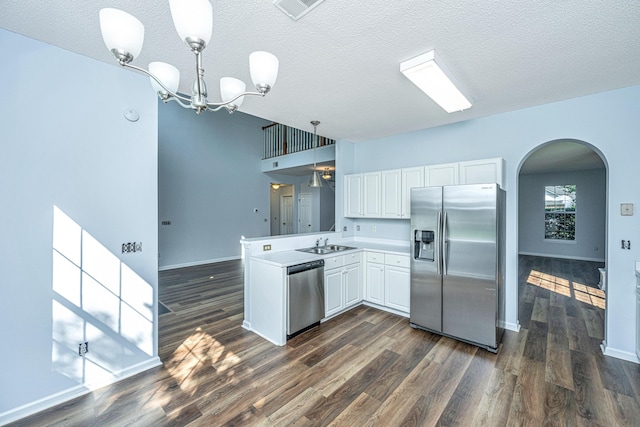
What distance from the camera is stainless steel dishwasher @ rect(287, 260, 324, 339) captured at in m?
3.03

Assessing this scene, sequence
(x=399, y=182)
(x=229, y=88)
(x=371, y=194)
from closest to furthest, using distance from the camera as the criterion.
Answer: (x=229, y=88) < (x=399, y=182) < (x=371, y=194)

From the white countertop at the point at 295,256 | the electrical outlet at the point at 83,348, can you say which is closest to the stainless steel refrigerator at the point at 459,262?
the white countertop at the point at 295,256

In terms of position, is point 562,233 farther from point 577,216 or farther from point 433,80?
point 433,80

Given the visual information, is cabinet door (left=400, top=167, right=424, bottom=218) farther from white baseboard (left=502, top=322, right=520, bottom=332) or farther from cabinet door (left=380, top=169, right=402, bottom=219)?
white baseboard (left=502, top=322, right=520, bottom=332)

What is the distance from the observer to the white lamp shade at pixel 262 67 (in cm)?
145

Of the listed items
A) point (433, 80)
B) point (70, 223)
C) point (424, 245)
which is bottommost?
point (424, 245)

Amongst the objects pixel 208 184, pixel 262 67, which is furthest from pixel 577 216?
pixel 208 184

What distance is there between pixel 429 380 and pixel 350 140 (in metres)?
3.73

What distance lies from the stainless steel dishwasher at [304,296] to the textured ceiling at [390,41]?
6.40 feet

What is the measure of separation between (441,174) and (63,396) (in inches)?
173

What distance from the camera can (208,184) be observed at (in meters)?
7.06

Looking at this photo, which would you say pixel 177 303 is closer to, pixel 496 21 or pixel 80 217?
pixel 80 217


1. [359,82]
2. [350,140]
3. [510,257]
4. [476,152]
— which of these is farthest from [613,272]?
[350,140]

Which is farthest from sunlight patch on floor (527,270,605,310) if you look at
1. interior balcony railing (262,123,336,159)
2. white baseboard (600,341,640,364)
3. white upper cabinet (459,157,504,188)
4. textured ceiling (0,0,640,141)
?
interior balcony railing (262,123,336,159)
